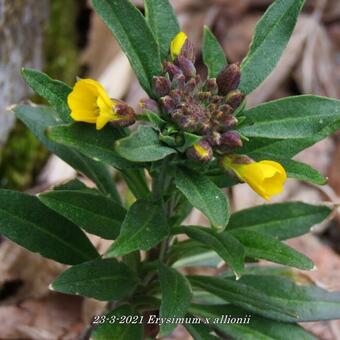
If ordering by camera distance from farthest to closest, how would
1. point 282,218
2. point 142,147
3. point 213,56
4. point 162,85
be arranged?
1. point 282,218
2. point 213,56
3. point 162,85
4. point 142,147

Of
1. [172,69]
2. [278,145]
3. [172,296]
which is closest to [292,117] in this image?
[278,145]

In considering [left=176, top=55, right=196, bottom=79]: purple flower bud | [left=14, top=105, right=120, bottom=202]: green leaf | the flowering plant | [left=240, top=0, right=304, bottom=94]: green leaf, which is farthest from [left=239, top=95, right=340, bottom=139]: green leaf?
[left=14, top=105, right=120, bottom=202]: green leaf

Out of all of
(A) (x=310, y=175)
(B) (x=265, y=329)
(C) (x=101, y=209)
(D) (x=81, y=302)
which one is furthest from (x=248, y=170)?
(D) (x=81, y=302)

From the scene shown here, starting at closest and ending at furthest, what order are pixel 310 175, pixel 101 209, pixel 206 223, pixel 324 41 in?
pixel 310 175
pixel 101 209
pixel 206 223
pixel 324 41

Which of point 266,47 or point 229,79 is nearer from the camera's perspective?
point 229,79

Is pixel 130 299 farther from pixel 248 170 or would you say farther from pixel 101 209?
pixel 248 170

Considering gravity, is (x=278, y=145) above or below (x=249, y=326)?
above

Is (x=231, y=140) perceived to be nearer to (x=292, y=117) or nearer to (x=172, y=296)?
(x=292, y=117)

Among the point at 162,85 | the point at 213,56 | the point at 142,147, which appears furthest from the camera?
the point at 213,56
